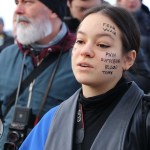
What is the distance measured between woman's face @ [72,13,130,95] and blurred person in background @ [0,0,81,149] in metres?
0.88

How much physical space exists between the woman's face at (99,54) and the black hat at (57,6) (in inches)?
45.6

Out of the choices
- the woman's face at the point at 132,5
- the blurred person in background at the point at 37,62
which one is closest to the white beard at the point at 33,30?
the blurred person in background at the point at 37,62

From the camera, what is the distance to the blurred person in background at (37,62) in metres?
2.77

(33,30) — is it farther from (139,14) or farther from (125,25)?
(139,14)

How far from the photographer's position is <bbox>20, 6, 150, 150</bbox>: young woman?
5.79ft

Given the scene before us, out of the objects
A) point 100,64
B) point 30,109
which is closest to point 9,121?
point 30,109

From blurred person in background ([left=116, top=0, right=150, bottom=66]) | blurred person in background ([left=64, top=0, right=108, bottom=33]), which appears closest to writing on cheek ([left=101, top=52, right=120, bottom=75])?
blurred person in background ([left=64, top=0, right=108, bottom=33])

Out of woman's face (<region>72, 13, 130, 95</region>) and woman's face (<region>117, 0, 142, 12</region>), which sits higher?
woman's face (<region>117, 0, 142, 12</region>)

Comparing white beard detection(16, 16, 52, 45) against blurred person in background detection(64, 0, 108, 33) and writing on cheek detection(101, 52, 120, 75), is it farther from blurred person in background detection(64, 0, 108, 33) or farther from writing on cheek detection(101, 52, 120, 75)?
writing on cheek detection(101, 52, 120, 75)

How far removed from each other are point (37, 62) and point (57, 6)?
1.61ft

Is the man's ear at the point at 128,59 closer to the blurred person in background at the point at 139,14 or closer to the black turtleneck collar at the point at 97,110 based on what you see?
the black turtleneck collar at the point at 97,110

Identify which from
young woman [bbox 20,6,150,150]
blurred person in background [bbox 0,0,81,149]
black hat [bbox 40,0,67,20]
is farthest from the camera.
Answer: black hat [bbox 40,0,67,20]

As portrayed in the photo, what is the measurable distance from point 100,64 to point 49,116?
379mm

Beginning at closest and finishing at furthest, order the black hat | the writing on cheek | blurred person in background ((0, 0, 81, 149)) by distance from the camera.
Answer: the writing on cheek
blurred person in background ((0, 0, 81, 149))
the black hat
